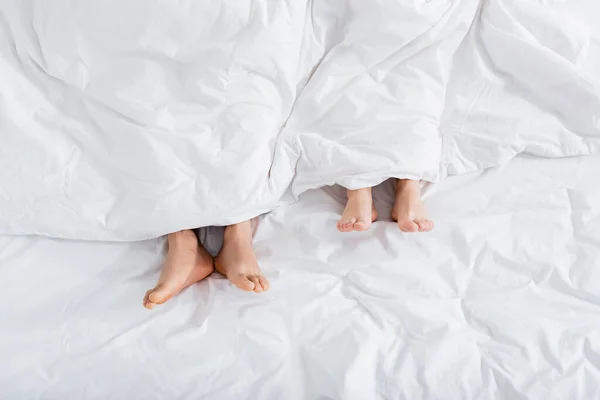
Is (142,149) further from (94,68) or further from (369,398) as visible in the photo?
(369,398)

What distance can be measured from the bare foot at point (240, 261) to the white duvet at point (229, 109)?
0.13 feet

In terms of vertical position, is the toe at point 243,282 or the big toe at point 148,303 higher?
the toe at point 243,282

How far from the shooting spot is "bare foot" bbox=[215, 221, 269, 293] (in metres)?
1.04

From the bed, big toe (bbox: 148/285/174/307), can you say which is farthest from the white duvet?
big toe (bbox: 148/285/174/307)

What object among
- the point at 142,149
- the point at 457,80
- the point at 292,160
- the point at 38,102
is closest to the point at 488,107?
the point at 457,80

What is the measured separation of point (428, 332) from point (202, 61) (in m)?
0.57

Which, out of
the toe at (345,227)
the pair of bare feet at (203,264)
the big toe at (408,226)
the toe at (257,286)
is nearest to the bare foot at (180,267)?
the pair of bare feet at (203,264)

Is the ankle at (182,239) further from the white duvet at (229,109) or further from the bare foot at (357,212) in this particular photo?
the bare foot at (357,212)

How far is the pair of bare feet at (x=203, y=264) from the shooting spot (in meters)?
1.04

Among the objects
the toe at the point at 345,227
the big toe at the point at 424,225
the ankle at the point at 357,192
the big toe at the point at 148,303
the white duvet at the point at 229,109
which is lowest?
the big toe at the point at 148,303

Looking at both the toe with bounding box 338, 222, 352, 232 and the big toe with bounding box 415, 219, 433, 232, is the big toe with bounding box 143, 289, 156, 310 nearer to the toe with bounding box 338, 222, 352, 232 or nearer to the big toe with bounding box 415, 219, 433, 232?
the toe with bounding box 338, 222, 352, 232

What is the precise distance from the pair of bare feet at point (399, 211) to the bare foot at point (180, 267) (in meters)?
0.25

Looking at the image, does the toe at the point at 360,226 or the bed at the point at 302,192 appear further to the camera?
the toe at the point at 360,226

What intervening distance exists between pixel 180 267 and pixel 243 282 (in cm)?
11
